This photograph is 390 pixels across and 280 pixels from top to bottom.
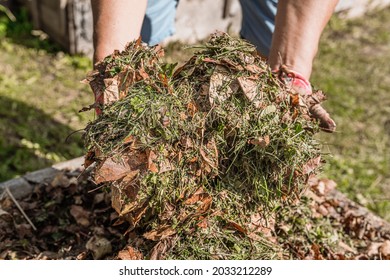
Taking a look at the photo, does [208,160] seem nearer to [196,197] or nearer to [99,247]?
[196,197]

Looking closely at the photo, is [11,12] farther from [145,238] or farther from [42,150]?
[145,238]

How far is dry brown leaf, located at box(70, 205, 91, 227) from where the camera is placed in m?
2.57

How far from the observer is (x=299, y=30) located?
7.35 feet

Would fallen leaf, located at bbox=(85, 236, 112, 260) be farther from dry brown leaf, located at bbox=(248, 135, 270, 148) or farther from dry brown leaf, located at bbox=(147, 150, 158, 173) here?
dry brown leaf, located at bbox=(248, 135, 270, 148)

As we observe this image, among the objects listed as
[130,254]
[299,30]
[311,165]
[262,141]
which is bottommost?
[130,254]

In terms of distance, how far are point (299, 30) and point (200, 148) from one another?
0.71m

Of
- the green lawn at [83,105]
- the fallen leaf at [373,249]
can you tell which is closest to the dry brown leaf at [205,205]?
the fallen leaf at [373,249]

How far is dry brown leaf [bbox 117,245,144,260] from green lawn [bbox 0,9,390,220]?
140 centimetres

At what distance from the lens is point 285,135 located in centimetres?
194

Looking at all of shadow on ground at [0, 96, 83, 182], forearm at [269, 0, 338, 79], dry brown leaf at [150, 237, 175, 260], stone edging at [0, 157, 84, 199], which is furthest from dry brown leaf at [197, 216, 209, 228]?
shadow on ground at [0, 96, 83, 182]

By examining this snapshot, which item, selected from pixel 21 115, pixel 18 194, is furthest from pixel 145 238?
pixel 21 115

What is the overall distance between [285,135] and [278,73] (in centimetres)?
34

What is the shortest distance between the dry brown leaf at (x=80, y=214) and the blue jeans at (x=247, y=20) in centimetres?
98

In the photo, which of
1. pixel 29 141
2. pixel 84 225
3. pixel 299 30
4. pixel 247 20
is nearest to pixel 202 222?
pixel 84 225
